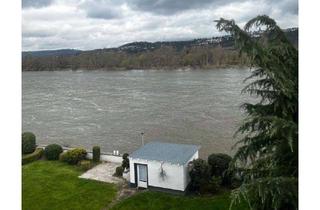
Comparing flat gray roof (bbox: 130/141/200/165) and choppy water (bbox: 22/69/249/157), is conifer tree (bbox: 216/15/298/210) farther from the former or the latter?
choppy water (bbox: 22/69/249/157)

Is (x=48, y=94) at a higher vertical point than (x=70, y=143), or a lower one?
higher

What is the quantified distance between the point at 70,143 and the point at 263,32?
21.0 meters

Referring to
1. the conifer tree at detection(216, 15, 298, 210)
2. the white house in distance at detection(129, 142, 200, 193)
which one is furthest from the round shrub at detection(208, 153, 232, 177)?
the conifer tree at detection(216, 15, 298, 210)

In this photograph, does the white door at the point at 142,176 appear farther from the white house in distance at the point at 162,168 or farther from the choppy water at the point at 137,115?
the choppy water at the point at 137,115

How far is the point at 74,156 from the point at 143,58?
67.0 m

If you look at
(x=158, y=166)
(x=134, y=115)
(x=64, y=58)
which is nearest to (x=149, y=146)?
(x=158, y=166)

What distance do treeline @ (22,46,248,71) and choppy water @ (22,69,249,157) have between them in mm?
23650

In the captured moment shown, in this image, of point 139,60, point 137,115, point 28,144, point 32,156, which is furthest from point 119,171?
point 139,60

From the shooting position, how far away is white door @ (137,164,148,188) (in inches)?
559

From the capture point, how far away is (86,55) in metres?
93.3

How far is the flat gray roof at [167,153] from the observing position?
1384 centimetres

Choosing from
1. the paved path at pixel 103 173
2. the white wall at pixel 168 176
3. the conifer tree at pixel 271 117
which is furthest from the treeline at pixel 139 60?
the conifer tree at pixel 271 117

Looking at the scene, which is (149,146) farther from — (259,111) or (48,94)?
(48,94)

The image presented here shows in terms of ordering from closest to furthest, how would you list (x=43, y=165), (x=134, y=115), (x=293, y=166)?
(x=293, y=166) → (x=43, y=165) → (x=134, y=115)
